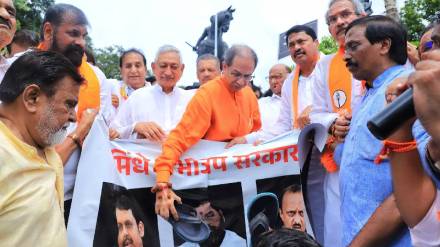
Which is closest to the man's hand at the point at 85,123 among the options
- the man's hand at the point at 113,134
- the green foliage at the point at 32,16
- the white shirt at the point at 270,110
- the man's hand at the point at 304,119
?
the man's hand at the point at 113,134

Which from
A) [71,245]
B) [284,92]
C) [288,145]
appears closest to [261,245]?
[71,245]

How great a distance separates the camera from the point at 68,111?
2.29 metres

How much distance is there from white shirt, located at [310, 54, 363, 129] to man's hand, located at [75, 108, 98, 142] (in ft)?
4.74

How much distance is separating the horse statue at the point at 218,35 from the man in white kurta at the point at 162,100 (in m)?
17.7

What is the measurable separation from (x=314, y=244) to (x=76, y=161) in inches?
86.6

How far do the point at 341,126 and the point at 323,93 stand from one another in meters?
0.58

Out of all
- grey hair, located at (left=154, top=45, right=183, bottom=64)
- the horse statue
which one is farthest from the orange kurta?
the horse statue

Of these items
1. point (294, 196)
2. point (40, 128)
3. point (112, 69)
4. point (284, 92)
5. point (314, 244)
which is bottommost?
point (314, 244)

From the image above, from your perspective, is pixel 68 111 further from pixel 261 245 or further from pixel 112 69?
pixel 112 69

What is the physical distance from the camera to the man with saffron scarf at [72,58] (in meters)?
3.29

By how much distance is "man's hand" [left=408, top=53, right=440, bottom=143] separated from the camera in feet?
3.84

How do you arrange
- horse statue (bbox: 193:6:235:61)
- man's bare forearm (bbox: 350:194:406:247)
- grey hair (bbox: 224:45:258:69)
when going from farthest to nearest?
horse statue (bbox: 193:6:235:61), grey hair (bbox: 224:45:258:69), man's bare forearm (bbox: 350:194:406:247)

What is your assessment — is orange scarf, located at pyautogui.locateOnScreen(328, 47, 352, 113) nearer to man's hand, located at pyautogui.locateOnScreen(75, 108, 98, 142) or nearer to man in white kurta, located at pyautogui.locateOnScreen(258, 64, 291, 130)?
man's hand, located at pyautogui.locateOnScreen(75, 108, 98, 142)

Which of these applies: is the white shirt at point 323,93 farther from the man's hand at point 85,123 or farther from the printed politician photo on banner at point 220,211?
the man's hand at point 85,123
